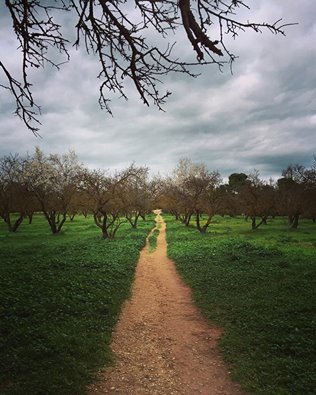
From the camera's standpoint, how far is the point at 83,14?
4.71 metres

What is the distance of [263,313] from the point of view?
10.4 m

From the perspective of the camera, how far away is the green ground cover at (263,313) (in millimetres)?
6929

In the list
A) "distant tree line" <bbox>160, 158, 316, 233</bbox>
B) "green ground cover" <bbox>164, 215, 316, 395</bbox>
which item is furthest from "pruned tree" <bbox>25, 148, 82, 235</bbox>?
"green ground cover" <bbox>164, 215, 316, 395</bbox>

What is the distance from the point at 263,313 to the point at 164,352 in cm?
388

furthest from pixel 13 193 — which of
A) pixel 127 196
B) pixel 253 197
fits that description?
pixel 253 197

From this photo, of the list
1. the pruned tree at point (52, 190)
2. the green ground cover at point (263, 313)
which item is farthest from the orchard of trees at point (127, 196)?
the green ground cover at point (263, 313)

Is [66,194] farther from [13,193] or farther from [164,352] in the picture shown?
[164,352]

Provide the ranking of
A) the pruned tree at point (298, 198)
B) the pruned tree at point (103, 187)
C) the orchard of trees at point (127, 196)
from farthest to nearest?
the pruned tree at point (298, 198) → the orchard of trees at point (127, 196) → the pruned tree at point (103, 187)

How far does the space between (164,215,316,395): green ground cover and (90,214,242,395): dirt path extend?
0.46 metres

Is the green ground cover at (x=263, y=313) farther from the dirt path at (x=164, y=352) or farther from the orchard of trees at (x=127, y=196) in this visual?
the orchard of trees at (x=127, y=196)

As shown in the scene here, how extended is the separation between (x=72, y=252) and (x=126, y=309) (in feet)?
43.4

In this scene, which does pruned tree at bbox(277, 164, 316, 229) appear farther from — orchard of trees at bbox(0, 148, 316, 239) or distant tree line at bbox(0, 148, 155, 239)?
distant tree line at bbox(0, 148, 155, 239)

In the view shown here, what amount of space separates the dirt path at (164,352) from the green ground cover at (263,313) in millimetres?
460

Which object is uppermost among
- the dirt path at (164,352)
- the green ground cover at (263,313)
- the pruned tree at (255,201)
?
the pruned tree at (255,201)
